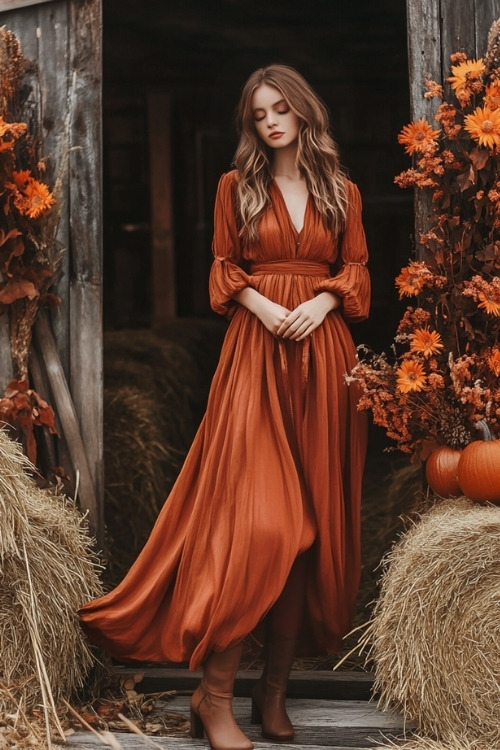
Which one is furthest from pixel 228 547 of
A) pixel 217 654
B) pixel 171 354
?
pixel 171 354

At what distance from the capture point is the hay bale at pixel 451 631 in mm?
3352

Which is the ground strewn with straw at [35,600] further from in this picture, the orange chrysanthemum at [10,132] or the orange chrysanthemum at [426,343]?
the orange chrysanthemum at [426,343]

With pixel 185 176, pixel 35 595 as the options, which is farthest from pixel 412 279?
pixel 185 176

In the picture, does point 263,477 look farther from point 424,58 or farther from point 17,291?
point 424,58

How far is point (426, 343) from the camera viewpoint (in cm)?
390

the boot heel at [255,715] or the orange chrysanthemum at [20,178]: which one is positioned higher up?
the orange chrysanthemum at [20,178]

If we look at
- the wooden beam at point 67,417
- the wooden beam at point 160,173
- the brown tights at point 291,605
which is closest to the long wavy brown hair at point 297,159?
the wooden beam at point 67,417

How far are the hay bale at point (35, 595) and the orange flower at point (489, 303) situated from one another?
1.68 meters

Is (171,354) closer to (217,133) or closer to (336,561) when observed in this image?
(217,133)

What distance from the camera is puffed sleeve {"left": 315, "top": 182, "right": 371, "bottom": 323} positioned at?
383cm

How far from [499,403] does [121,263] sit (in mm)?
5059

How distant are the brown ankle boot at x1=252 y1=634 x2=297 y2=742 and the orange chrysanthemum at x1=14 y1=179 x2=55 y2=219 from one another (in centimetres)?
179

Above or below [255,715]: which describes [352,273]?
above

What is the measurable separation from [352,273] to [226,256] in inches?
17.4
